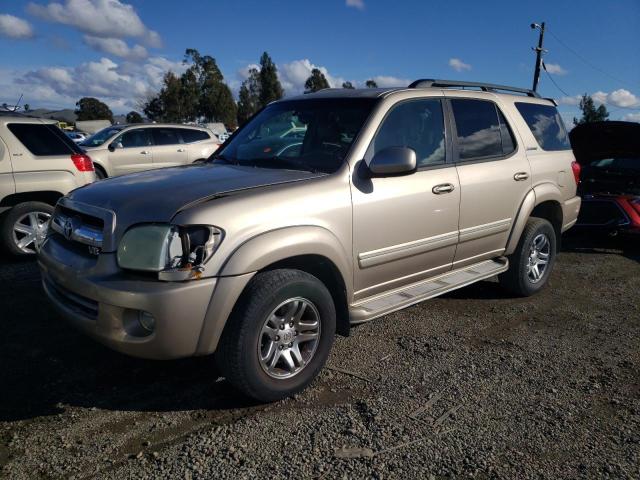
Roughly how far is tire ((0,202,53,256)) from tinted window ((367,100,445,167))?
4.34m

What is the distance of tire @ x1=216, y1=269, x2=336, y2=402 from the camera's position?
2781 mm

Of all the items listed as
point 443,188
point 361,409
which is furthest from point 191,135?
point 361,409

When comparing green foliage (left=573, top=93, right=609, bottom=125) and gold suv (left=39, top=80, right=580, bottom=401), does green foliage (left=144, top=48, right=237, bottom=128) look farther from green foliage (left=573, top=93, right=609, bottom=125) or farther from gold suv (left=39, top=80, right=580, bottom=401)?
gold suv (left=39, top=80, right=580, bottom=401)

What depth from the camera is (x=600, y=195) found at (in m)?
7.09

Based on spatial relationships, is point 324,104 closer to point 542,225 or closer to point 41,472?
point 542,225

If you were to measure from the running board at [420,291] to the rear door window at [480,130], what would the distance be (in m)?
0.95

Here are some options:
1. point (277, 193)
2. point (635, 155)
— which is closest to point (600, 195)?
point (635, 155)

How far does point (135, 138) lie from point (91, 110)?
77.4m

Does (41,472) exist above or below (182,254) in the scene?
below

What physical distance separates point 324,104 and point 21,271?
3.90 meters

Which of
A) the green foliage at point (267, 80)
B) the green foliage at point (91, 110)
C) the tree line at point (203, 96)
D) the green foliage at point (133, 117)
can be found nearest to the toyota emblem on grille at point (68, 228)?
the tree line at point (203, 96)

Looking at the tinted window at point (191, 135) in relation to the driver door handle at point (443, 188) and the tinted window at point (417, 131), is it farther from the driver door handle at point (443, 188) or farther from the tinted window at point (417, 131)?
the driver door handle at point (443, 188)

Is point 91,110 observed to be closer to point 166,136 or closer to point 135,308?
point 166,136

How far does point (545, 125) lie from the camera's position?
528 cm
